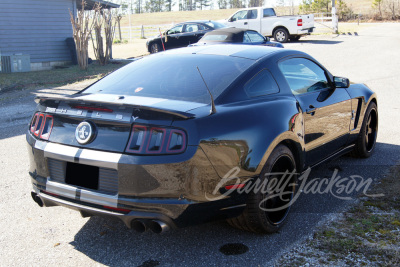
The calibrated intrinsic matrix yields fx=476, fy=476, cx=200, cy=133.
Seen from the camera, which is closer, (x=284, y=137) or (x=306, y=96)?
(x=284, y=137)

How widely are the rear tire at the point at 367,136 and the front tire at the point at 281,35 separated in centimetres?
2079

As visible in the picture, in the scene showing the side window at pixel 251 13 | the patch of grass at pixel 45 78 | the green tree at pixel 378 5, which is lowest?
the patch of grass at pixel 45 78

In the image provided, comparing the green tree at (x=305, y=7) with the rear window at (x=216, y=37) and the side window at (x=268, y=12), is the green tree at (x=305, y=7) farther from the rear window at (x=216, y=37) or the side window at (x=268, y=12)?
the rear window at (x=216, y=37)

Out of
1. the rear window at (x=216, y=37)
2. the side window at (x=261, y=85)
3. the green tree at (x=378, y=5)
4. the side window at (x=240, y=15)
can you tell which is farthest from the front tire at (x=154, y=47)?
the green tree at (x=378, y=5)

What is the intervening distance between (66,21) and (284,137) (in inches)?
799

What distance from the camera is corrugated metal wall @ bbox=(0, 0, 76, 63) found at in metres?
20.3

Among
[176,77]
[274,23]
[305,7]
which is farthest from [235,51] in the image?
[305,7]

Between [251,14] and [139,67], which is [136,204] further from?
[251,14]

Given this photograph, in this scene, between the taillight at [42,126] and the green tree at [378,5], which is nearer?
the taillight at [42,126]

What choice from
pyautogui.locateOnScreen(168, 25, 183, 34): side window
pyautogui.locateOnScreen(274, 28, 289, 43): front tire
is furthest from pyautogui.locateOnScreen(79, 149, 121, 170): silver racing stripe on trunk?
pyautogui.locateOnScreen(274, 28, 289, 43): front tire

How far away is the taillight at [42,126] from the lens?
12.1ft

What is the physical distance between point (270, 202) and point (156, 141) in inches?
51.1

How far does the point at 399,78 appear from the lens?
1388 cm

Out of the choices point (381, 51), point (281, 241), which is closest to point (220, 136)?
point (281, 241)
